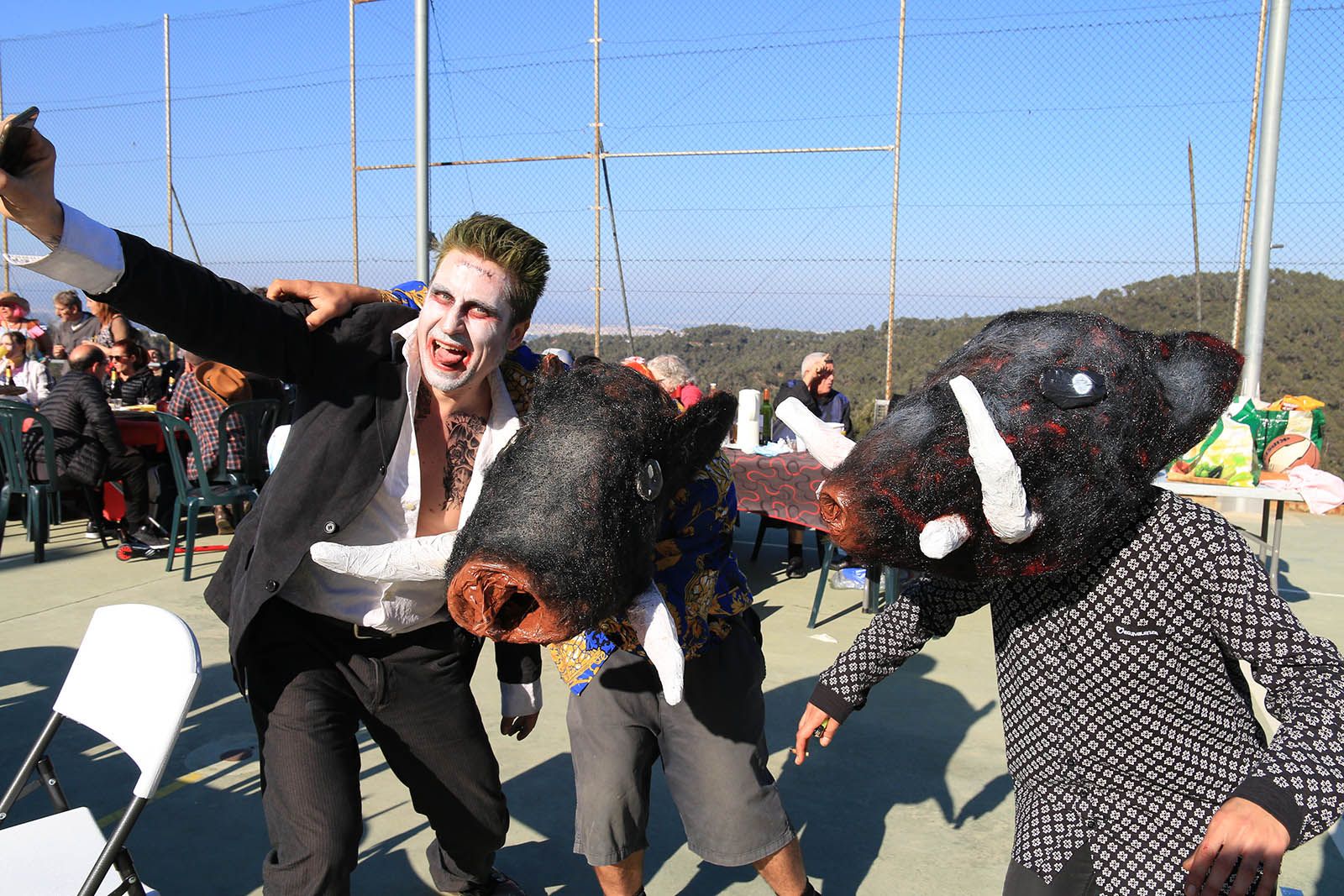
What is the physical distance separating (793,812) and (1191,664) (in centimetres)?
200

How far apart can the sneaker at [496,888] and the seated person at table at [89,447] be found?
17.8ft

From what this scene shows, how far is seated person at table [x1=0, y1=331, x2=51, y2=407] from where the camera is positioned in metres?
8.45

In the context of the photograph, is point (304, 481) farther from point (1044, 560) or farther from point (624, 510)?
point (1044, 560)

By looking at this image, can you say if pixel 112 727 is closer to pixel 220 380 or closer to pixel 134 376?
pixel 220 380

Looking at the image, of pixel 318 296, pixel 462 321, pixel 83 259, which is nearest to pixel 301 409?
pixel 318 296

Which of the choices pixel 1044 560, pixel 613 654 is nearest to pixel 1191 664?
pixel 1044 560

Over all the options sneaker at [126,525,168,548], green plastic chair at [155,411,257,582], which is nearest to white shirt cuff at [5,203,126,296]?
green plastic chair at [155,411,257,582]

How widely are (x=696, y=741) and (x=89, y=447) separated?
20.3 feet

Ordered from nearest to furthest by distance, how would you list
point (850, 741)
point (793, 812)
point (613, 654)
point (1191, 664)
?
point (1191, 664) < point (613, 654) < point (793, 812) < point (850, 741)

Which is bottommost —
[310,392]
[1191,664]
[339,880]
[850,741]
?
[850,741]

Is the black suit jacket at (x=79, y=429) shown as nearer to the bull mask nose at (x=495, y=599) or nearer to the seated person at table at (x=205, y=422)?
the seated person at table at (x=205, y=422)

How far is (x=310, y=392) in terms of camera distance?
2219 mm

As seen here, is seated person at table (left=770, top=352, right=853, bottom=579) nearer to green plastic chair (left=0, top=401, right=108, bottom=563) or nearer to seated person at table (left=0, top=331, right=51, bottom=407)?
green plastic chair (left=0, top=401, right=108, bottom=563)

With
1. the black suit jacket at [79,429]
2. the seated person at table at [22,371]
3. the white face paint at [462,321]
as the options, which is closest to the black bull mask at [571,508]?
the white face paint at [462,321]
